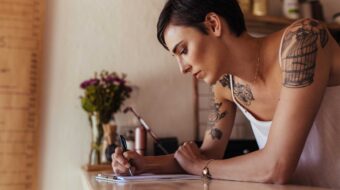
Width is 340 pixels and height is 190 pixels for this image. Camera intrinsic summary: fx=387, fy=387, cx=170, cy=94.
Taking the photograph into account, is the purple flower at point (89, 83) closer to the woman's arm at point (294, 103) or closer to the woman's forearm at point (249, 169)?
the woman's forearm at point (249, 169)

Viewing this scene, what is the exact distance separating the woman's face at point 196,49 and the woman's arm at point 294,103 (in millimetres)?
203

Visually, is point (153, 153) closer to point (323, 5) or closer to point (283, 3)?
point (283, 3)

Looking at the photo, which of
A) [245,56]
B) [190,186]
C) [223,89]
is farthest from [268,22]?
[190,186]

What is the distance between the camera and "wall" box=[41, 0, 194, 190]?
175cm

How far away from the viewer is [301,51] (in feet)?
2.93

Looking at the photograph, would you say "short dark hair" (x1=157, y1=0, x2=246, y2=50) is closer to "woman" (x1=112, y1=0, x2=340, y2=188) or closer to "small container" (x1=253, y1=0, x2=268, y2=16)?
"woman" (x1=112, y1=0, x2=340, y2=188)

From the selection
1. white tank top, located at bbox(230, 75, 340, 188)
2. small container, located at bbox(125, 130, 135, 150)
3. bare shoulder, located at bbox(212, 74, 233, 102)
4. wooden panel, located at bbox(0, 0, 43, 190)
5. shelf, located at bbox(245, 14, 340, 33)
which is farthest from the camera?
shelf, located at bbox(245, 14, 340, 33)

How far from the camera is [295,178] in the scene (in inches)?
41.3

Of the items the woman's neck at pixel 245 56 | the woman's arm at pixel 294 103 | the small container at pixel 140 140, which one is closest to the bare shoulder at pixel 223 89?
the woman's neck at pixel 245 56

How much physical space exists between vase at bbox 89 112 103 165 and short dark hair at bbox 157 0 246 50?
0.73m

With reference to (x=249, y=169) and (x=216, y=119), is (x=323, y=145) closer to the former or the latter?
(x=249, y=169)

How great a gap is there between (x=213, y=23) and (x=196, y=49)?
0.29 ft

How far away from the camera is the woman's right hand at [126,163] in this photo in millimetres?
1086

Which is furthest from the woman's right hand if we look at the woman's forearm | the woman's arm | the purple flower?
the purple flower
